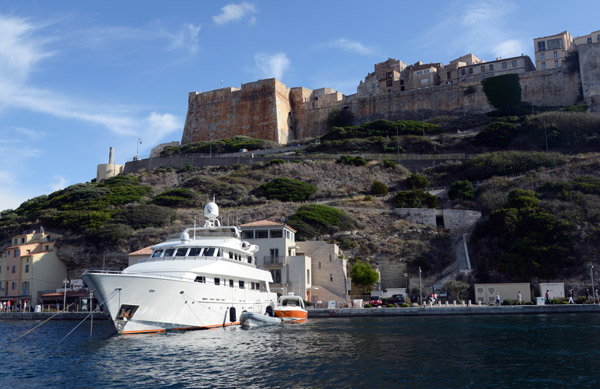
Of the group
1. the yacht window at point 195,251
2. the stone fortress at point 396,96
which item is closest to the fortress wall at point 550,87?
the stone fortress at point 396,96

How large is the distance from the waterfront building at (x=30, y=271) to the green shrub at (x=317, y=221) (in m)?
21.6

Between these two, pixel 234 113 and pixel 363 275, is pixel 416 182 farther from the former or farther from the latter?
pixel 234 113

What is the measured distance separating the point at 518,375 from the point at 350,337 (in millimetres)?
8785

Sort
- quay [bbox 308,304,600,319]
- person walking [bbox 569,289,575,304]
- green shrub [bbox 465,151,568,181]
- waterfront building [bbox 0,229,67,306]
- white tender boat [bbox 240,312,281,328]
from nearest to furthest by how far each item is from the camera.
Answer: white tender boat [bbox 240,312,281,328], quay [bbox 308,304,600,319], person walking [bbox 569,289,575,304], waterfront building [bbox 0,229,67,306], green shrub [bbox 465,151,568,181]

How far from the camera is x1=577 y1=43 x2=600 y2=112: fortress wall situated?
70312 mm

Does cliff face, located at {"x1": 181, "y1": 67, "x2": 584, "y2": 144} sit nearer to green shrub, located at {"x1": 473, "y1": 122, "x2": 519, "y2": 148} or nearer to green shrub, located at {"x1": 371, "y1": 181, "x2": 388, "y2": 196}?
green shrub, located at {"x1": 473, "y1": 122, "x2": 519, "y2": 148}

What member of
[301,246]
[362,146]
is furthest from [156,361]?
[362,146]

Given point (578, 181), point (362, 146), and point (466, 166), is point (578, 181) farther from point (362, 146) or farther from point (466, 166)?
point (362, 146)

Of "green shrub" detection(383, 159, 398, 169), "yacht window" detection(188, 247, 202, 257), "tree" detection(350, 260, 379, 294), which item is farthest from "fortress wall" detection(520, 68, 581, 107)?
"yacht window" detection(188, 247, 202, 257)

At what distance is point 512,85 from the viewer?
7575cm

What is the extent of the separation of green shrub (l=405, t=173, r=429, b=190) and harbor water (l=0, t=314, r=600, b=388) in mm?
34345

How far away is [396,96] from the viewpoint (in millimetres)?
82688

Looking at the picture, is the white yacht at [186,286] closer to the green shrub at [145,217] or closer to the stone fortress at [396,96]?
the green shrub at [145,217]

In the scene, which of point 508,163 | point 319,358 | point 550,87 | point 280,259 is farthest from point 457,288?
point 550,87
